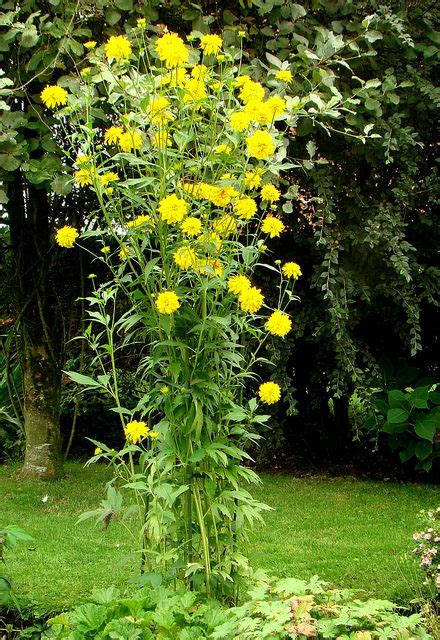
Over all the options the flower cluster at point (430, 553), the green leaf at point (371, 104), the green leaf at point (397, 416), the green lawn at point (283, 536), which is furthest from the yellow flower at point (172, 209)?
the green leaf at point (397, 416)

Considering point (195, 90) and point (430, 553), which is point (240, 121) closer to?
point (195, 90)

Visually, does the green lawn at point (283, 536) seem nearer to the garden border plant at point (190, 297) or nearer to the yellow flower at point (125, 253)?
the garden border plant at point (190, 297)

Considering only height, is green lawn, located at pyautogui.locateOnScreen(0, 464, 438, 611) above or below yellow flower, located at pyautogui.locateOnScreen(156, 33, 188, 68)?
below

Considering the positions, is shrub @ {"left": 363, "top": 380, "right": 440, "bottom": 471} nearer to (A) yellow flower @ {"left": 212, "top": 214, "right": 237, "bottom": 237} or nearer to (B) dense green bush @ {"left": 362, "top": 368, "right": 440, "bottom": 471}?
(B) dense green bush @ {"left": 362, "top": 368, "right": 440, "bottom": 471}

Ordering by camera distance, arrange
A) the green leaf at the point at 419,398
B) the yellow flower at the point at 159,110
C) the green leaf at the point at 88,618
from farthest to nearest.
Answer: the green leaf at the point at 419,398 < the yellow flower at the point at 159,110 < the green leaf at the point at 88,618

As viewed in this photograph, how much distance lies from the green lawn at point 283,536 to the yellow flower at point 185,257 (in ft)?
3.51

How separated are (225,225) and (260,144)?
1.18 ft

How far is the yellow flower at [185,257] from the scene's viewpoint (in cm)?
250

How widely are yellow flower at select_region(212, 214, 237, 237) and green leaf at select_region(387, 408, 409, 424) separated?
310 cm

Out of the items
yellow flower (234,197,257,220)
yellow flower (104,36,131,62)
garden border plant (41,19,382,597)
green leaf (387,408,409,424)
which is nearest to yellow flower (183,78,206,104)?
garden border plant (41,19,382,597)

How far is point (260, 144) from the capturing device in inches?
95.7

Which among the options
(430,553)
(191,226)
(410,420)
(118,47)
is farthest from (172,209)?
(410,420)

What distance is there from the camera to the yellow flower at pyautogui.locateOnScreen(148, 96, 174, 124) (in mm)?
2510

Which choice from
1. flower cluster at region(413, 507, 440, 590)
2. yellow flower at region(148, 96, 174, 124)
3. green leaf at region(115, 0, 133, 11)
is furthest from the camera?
green leaf at region(115, 0, 133, 11)
